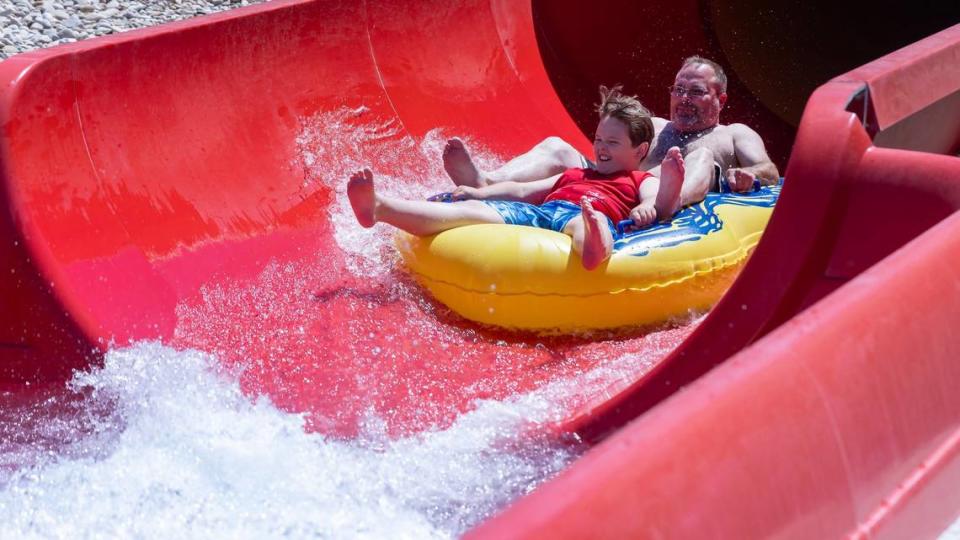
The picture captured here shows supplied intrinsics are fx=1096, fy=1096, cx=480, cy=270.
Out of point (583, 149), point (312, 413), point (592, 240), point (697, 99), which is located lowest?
point (312, 413)

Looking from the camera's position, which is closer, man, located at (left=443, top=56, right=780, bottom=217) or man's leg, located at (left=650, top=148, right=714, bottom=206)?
man's leg, located at (left=650, top=148, right=714, bottom=206)

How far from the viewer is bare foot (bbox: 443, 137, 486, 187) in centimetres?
338

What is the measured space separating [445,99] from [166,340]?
5.54ft

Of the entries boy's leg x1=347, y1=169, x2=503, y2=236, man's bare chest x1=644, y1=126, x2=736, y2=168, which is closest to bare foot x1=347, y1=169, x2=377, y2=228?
boy's leg x1=347, y1=169, x2=503, y2=236

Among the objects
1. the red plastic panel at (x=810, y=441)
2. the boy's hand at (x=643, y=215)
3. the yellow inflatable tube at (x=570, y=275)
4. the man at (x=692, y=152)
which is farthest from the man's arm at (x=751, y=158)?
the red plastic panel at (x=810, y=441)

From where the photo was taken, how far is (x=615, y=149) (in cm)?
330

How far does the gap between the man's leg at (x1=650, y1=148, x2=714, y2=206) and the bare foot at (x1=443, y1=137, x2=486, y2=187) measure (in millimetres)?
553

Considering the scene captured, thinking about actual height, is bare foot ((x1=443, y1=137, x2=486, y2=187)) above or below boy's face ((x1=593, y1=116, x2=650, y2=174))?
below

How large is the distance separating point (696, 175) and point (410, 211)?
903 millimetres

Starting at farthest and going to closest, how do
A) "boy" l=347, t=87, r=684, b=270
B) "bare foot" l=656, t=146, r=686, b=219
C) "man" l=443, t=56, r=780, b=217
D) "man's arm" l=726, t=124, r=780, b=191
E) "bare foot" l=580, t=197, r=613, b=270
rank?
"man's arm" l=726, t=124, r=780, b=191
"man" l=443, t=56, r=780, b=217
"bare foot" l=656, t=146, r=686, b=219
"boy" l=347, t=87, r=684, b=270
"bare foot" l=580, t=197, r=613, b=270

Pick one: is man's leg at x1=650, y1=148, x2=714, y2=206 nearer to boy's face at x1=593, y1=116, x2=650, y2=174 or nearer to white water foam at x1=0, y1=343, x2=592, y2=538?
boy's face at x1=593, y1=116, x2=650, y2=174

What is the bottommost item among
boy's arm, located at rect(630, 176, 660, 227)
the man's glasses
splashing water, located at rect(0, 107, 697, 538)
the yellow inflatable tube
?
splashing water, located at rect(0, 107, 697, 538)

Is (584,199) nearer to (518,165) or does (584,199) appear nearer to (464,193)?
(464,193)

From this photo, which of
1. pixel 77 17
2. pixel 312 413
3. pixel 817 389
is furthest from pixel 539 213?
pixel 77 17
